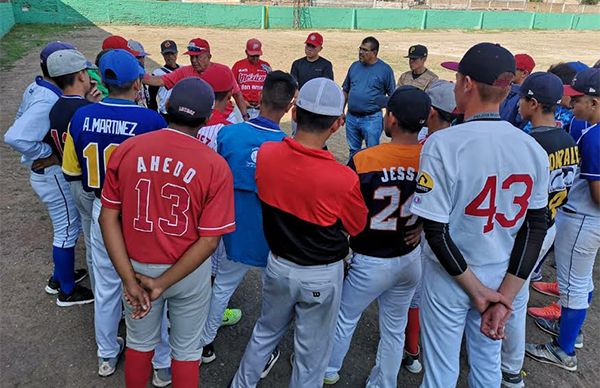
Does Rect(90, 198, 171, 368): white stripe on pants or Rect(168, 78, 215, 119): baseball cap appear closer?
Rect(168, 78, 215, 119): baseball cap

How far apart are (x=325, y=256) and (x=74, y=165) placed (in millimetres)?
2017

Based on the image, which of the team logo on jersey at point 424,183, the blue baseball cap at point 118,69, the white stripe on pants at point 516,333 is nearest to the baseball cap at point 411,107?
the team logo on jersey at point 424,183

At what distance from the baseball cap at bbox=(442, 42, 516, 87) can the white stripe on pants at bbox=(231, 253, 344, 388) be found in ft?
4.61

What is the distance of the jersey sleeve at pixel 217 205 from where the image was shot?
2.60 meters

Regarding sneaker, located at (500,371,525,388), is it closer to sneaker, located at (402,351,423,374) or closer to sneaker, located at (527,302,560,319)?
sneaker, located at (402,351,423,374)

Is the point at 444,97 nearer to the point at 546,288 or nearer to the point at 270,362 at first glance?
the point at 270,362

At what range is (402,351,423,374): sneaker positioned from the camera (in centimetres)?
387

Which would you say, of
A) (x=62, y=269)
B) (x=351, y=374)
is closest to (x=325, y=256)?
(x=351, y=374)

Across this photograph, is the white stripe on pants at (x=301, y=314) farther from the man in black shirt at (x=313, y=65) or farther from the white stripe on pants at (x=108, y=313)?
the man in black shirt at (x=313, y=65)

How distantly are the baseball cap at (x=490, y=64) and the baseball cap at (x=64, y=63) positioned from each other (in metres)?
3.16

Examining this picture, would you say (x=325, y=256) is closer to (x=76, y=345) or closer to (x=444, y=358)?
(x=444, y=358)

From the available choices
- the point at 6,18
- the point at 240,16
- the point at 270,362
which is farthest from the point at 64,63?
the point at 240,16

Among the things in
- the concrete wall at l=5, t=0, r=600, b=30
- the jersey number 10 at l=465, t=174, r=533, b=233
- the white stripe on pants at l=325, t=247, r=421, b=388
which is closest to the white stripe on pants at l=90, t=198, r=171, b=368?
the white stripe on pants at l=325, t=247, r=421, b=388

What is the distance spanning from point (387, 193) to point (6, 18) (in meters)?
27.8
